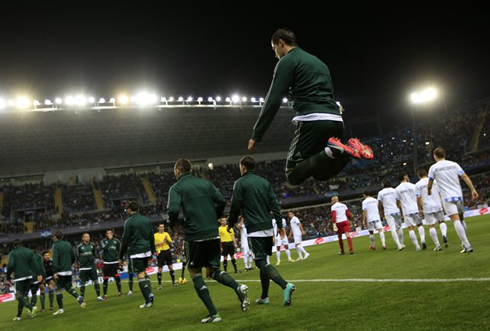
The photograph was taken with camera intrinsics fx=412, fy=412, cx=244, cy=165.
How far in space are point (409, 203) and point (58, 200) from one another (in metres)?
37.4

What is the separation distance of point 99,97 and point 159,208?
1264 centimetres

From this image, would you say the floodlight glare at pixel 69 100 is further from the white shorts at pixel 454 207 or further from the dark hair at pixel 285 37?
the dark hair at pixel 285 37

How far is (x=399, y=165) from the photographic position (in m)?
49.2

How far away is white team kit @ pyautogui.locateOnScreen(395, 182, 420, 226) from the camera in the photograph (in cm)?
1218

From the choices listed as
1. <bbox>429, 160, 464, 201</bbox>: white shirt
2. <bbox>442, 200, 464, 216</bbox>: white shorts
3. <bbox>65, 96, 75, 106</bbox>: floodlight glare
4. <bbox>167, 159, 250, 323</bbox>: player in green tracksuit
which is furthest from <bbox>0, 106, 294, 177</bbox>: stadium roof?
<bbox>442, 200, 464, 216</bbox>: white shorts

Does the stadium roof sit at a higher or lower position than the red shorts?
higher

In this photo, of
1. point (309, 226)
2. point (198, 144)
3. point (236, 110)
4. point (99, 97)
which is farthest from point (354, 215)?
point (99, 97)

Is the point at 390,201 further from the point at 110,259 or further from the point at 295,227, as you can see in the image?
the point at 110,259

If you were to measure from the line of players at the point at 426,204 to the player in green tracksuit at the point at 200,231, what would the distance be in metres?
4.68

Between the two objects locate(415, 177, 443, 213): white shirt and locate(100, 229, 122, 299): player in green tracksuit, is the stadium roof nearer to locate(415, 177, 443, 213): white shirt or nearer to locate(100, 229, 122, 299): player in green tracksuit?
locate(100, 229, 122, 299): player in green tracksuit

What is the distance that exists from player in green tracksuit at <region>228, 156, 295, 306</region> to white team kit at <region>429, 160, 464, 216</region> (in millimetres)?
4025

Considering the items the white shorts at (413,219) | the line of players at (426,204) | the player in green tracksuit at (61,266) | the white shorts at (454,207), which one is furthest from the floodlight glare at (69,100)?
the white shorts at (454,207)

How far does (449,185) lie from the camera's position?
8734 millimetres

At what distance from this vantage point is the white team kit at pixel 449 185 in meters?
8.70
